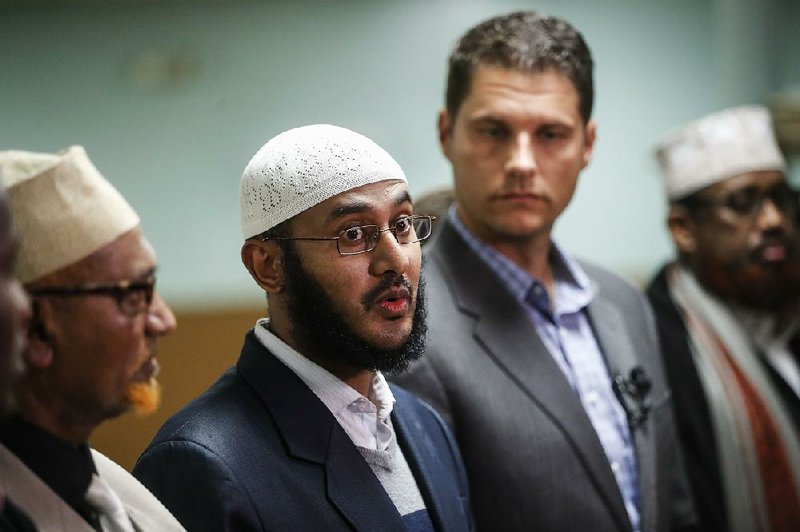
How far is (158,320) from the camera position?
46.0 inches

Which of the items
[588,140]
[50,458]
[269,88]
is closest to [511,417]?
[588,140]

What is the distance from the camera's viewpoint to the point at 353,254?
141cm

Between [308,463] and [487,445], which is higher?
[308,463]

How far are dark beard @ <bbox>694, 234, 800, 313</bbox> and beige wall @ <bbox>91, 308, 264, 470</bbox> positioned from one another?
1.18 m

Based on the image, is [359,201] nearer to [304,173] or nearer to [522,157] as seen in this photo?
[304,173]

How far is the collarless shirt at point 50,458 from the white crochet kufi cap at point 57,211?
6.2 inches

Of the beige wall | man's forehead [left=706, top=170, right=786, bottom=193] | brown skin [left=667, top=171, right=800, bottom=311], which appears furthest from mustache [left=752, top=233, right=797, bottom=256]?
the beige wall

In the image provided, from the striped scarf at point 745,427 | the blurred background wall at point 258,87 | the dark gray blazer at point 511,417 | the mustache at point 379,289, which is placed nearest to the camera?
the mustache at point 379,289

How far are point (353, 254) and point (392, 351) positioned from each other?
0.48 feet

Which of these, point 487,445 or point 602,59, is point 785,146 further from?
point 487,445

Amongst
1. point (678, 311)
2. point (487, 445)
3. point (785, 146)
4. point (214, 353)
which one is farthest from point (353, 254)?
point (785, 146)

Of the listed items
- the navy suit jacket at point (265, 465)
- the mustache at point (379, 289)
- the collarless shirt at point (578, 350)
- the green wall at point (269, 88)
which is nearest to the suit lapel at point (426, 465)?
the navy suit jacket at point (265, 465)

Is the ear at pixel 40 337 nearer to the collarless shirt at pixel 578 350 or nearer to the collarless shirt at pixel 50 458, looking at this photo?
the collarless shirt at pixel 50 458

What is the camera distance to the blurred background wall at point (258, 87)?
3.22 metres
